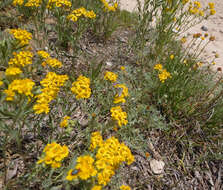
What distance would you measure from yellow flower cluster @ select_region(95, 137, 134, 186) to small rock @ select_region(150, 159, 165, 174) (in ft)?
2.81

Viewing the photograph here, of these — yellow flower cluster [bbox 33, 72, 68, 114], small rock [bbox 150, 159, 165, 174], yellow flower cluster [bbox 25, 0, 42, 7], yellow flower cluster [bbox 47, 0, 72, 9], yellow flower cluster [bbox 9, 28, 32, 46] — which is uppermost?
yellow flower cluster [bbox 47, 0, 72, 9]

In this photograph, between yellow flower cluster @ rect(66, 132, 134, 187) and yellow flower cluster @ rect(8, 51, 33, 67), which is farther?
yellow flower cluster @ rect(8, 51, 33, 67)

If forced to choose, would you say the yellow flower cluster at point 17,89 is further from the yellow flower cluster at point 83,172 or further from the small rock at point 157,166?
the small rock at point 157,166

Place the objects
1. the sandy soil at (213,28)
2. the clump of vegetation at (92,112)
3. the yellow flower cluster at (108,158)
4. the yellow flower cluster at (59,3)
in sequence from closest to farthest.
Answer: the yellow flower cluster at (108,158), the clump of vegetation at (92,112), the yellow flower cluster at (59,3), the sandy soil at (213,28)

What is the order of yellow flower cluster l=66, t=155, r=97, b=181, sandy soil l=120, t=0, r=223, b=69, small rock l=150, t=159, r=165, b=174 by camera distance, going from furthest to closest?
sandy soil l=120, t=0, r=223, b=69 → small rock l=150, t=159, r=165, b=174 → yellow flower cluster l=66, t=155, r=97, b=181

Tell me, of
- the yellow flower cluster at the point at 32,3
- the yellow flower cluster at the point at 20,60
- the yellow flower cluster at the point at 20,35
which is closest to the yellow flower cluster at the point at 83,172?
the yellow flower cluster at the point at 20,60

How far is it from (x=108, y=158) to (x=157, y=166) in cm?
116

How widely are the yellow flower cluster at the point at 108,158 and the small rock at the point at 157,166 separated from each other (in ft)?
2.81

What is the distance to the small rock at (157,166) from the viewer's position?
2.21m

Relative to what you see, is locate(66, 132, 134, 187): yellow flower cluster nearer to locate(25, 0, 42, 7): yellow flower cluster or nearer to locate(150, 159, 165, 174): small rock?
locate(150, 159, 165, 174): small rock

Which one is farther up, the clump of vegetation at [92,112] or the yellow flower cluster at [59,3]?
the yellow flower cluster at [59,3]

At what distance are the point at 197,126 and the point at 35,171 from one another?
2.11 m

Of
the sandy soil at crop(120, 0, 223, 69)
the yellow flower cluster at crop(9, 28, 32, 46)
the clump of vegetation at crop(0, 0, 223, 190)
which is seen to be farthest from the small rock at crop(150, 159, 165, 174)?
the sandy soil at crop(120, 0, 223, 69)

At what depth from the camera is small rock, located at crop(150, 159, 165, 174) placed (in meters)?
2.21
